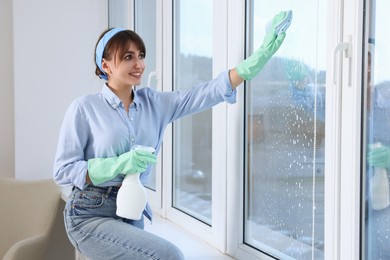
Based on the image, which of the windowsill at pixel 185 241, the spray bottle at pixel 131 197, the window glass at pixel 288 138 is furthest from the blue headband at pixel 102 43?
the windowsill at pixel 185 241

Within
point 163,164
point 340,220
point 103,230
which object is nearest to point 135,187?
point 103,230

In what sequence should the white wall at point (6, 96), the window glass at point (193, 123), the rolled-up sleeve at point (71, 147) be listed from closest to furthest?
1. the rolled-up sleeve at point (71, 147)
2. the window glass at point (193, 123)
3. the white wall at point (6, 96)

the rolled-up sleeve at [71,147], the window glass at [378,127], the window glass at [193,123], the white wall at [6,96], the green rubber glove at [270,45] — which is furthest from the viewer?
the white wall at [6,96]

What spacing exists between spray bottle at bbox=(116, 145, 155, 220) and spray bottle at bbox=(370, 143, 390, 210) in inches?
25.7

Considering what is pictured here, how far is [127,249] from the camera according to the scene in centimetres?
138

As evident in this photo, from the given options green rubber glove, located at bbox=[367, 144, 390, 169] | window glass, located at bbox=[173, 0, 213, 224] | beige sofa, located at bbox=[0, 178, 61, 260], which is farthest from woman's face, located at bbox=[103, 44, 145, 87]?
beige sofa, located at bbox=[0, 178, 61, 260]

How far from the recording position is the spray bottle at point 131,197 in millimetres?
1427

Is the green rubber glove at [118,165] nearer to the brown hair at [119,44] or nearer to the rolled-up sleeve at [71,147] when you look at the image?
the rolled-up sleeve at [71,147]

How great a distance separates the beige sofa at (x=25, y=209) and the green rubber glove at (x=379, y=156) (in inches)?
72.2

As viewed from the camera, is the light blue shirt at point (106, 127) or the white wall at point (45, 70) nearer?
the light blue shirt at point (106, 127)

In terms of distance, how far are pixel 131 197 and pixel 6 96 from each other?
191cm

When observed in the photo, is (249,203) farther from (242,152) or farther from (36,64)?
(36,64)

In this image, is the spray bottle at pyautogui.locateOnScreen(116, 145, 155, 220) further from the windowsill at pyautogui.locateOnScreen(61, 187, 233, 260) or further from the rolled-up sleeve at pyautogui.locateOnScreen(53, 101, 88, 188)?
the windowsill at pyautogui.locateOnScreen(61, 187, 233, 260)

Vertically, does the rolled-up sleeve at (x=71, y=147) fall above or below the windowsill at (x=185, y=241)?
above
